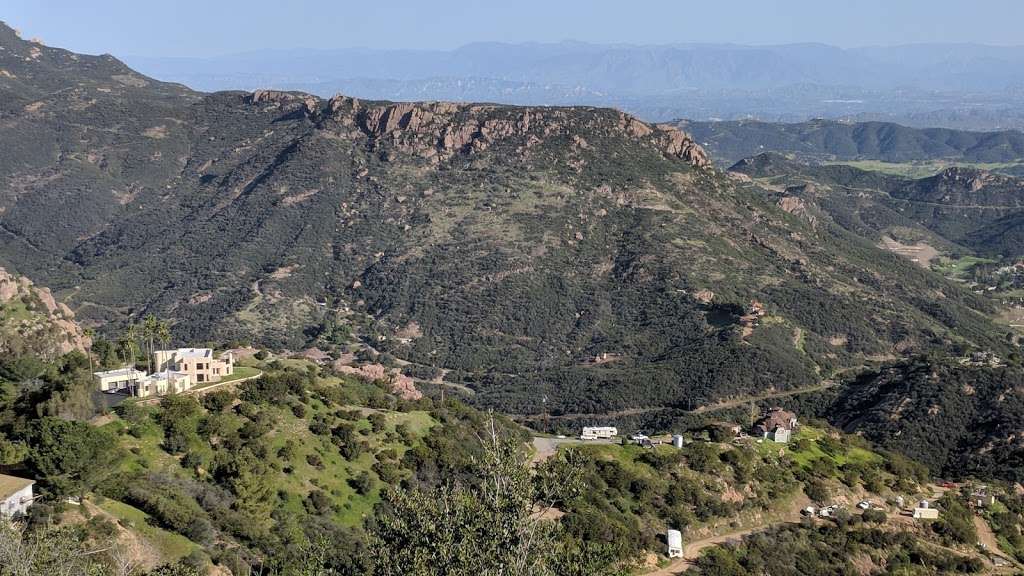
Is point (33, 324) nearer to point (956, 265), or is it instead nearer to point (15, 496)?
point (15, 496)

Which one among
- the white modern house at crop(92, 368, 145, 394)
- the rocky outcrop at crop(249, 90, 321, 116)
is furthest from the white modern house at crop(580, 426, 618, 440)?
the rocky outcrop at crop(249, 90, 321, 116)

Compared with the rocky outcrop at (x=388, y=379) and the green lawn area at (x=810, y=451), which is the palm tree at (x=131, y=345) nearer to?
the rocky outcrop at (x=388, y=379)

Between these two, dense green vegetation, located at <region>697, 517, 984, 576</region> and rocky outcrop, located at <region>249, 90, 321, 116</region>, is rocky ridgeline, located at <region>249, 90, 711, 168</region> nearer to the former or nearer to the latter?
rocky outcrop, located at <region>249, 90, 321, 116</region>

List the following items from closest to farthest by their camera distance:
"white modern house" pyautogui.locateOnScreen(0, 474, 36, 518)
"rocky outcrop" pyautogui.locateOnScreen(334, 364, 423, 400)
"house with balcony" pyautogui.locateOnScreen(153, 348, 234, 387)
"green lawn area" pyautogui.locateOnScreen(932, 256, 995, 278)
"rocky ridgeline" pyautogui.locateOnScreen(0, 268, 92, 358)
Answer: "white modern house" pyautogui.locateOnScreen(0, 474, 36, 518) < "house with balcony" pyautogui.locateOnScreen(153, 348, 234, 387) < "rocky ridgeline" pyautogui.locateOnScreen(0, 268, 92, 358) < "rocky outcrop" pyautogui.locateOnScreen(334, 364, 423, 400) < "green lawn area" pyautogui.locateOnScreen(932, 256, 995, 278)

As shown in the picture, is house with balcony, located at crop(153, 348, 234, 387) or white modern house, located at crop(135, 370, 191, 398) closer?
white modern house, located at crop(135, 370, 191, 398)

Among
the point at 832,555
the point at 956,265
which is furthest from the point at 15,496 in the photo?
the point at 956,265

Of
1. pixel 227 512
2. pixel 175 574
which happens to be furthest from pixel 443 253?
pixel 175 574

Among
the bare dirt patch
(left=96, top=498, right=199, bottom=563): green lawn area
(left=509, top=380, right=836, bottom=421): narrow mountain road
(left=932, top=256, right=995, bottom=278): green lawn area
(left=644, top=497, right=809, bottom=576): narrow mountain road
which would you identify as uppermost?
(left=96, top=498, right=199, bottom=563): green lawn area
